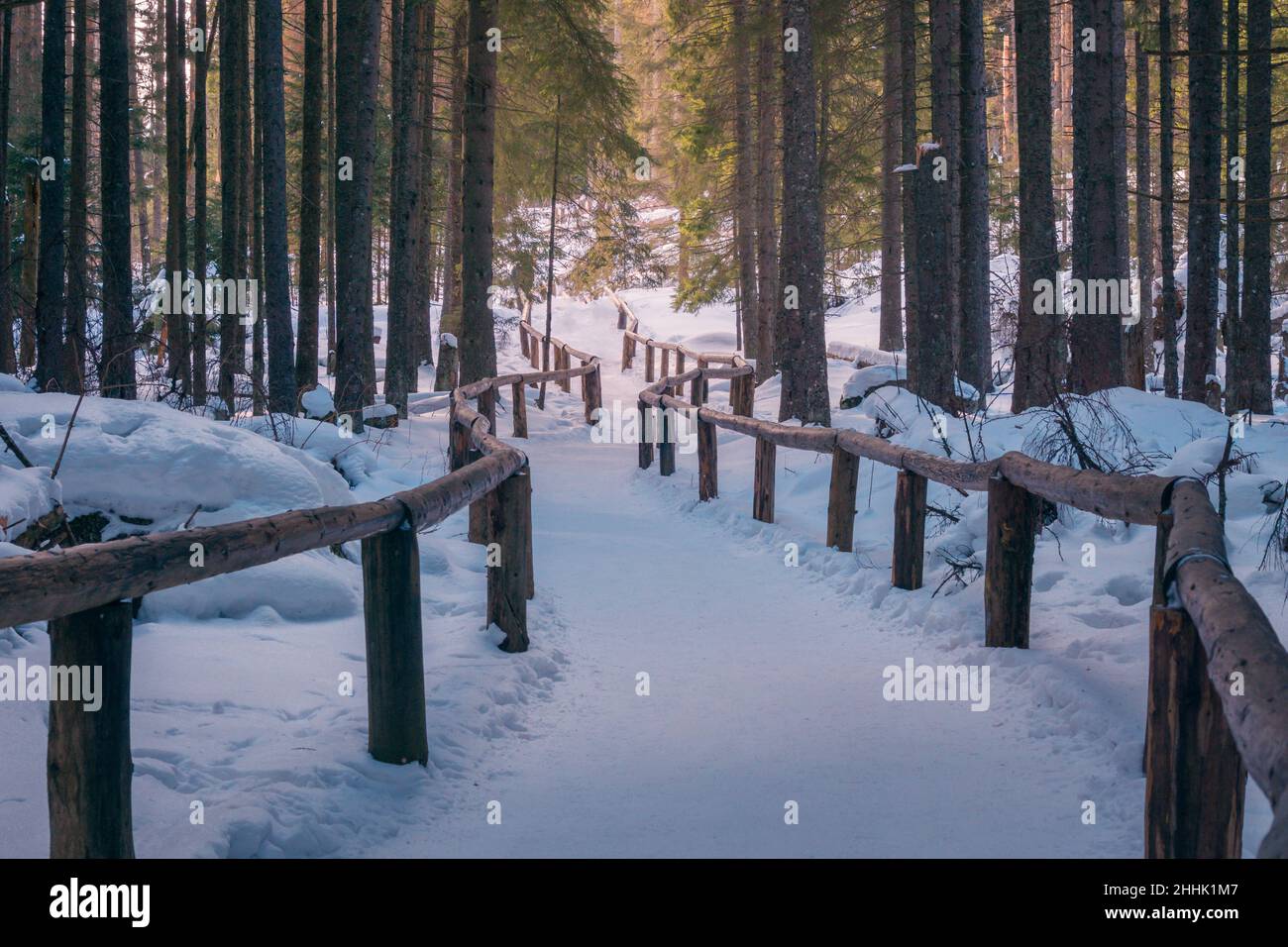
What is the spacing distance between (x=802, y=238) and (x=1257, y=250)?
591cm

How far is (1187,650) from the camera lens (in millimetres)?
3131

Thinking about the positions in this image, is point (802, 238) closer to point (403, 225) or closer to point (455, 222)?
point (403, 225)

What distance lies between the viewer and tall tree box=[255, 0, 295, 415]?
1441 centimetres

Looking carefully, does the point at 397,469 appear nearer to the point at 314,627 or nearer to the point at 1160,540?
the point at 314,627

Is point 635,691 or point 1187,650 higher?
point 1187,650

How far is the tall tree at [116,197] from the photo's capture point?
481 inches

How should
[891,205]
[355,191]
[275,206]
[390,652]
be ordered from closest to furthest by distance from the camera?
[390,652] → [275,206] → [355,191] → [891,205]

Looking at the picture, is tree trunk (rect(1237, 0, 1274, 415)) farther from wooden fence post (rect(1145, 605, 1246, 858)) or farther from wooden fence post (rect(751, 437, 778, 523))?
wooden fence post (rect(1145, 605, 1246, 858))

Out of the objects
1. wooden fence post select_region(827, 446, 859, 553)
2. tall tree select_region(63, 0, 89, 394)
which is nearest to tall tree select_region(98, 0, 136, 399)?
tall tree select_region(63, 0, 89, 394)

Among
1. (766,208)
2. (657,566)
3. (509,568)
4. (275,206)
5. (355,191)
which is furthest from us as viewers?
(766,208)

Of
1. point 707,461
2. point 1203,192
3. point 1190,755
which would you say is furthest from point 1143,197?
point 1190,755
